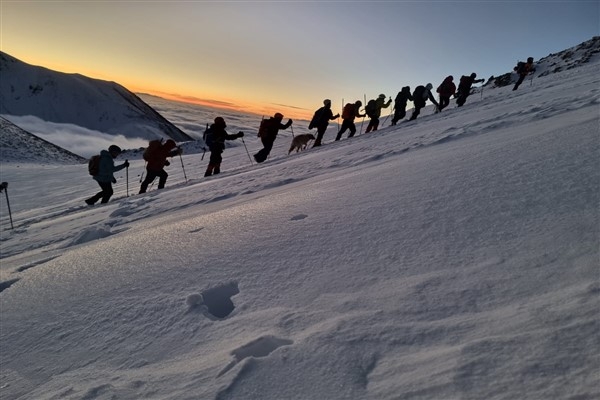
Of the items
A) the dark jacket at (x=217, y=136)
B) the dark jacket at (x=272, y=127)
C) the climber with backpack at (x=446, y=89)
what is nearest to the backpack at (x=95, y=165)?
the dark jacket at (x=217, y=136)

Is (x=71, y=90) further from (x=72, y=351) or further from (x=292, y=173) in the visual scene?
(x=72, y=351)

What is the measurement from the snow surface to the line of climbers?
598cm

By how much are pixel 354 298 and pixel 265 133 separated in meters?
10.9

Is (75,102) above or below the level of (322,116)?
above

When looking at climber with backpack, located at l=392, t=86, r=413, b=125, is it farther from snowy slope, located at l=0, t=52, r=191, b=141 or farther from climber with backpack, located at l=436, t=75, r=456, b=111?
snowy slope, located at l=0, t=52, r=191, b=141

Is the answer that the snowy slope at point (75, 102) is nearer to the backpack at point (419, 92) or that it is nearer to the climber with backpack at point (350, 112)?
the climber with backpack at point (350, 112)

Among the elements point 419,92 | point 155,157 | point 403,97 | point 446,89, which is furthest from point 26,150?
point 446,89

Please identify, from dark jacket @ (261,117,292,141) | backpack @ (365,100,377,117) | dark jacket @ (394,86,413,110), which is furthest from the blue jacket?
dark jacket @ (394,86,413,110)

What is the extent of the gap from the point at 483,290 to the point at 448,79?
16.3 m

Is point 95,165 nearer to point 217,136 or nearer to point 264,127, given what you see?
point 217,136

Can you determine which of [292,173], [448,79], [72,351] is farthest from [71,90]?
[72,351]

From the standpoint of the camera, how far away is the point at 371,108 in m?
15.2

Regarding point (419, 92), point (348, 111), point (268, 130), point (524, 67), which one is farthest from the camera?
point (524, 67)

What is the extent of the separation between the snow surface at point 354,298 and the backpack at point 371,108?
11.5m
